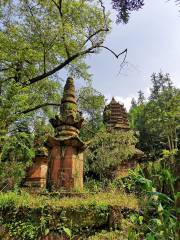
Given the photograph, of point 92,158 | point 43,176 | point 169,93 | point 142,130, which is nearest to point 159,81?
point 169,93

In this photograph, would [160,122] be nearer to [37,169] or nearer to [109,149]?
[109,149]

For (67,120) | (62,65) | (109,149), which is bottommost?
(67,120)

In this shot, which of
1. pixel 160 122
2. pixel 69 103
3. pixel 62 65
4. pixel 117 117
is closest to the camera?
pixel 69 103

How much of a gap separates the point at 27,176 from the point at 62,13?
9645mm

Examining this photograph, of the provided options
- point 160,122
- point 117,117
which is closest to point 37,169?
point 117,117

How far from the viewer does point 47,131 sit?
59.0ft

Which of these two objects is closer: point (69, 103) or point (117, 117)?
point (69, 103)

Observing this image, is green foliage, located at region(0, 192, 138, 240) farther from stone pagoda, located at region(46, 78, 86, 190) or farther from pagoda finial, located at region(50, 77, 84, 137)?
pagoda finial, located at region(50, 77, 84, 137)

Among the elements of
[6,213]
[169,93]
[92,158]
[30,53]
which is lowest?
[6,213]

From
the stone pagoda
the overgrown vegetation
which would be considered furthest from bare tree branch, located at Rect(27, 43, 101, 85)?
the stone pagoda

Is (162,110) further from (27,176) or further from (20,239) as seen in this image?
(20,239)

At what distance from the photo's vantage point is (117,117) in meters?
30.1

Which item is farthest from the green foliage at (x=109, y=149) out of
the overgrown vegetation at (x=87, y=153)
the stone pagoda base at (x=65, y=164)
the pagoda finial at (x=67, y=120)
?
the stone pagoda base at (x=65, y=164)

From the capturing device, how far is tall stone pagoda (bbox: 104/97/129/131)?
29391mm
